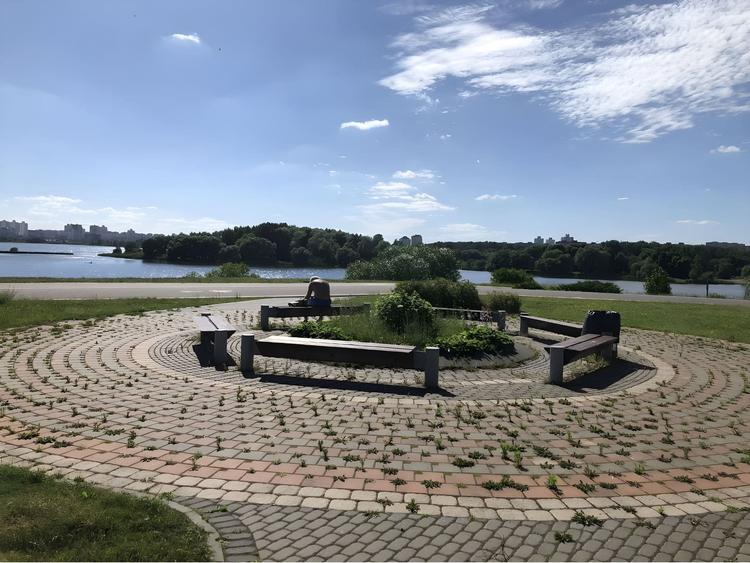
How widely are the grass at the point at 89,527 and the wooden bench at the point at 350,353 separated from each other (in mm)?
3837

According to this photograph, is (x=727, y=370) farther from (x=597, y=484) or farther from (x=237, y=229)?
(x=237, y=229)

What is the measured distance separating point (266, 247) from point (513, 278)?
132 feet

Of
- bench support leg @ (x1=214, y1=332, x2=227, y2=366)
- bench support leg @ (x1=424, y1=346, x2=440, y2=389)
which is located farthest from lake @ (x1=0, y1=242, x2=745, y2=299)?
bench support leg @ (x1=424, y1=346, x2=440, y2=389)

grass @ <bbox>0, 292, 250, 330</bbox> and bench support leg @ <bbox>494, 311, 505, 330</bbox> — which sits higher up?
bench support leg @ <bbox>494, 311, 505, 330</bbox>

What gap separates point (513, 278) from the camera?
32625mm

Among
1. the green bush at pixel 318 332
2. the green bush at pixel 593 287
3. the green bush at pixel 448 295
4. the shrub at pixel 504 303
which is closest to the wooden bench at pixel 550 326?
the green bush at pixel 448 295

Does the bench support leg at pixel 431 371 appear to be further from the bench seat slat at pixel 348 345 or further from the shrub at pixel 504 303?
the shrub at pixel 504 303

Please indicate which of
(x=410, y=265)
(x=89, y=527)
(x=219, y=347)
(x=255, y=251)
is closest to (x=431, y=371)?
(x=219, y=347)

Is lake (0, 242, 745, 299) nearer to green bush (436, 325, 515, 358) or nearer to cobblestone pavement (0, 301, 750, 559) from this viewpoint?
green bush (436, 325, 515, 358)

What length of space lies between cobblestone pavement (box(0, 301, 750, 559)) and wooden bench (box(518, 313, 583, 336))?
84.8 inches

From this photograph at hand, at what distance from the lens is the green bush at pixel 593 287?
98.9ft

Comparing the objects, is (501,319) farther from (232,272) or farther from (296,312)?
(232,272)

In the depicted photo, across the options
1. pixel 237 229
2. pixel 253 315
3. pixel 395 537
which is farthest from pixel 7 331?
pixel 237 229

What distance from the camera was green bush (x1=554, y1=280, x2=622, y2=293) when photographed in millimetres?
30141
